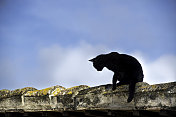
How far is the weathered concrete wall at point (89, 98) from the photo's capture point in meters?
4.03

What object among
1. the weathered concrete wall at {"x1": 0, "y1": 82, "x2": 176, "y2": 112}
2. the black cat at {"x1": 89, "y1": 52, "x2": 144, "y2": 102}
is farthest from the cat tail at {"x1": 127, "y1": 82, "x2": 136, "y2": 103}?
the black cat at {"x1": 89, "y1": 52, "x2": 144, "y2": 102}

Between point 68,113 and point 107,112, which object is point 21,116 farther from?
point 107,112

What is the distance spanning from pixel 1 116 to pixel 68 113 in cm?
180

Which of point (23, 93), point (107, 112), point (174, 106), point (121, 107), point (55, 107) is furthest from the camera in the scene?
point (23, 93)

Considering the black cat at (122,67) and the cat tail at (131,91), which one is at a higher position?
the black cat at (122,67)

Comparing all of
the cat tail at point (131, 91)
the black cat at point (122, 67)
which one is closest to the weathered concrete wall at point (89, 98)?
the cat tail at point (131, 91)

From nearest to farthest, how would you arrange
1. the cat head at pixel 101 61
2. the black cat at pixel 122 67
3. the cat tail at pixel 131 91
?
1. the cat tail at pixel 131 91
2. the black cat at pixel 122 67
3. the cat head at pixel 101 61

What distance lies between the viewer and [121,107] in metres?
4.44

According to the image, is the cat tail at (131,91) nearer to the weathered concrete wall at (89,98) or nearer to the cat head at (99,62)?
the weathered concrete wall at (89,98)

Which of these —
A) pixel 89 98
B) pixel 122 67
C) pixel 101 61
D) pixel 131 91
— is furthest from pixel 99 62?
pixel 131 91

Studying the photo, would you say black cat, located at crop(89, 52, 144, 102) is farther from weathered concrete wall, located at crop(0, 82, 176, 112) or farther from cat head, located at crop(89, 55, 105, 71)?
weathered concrete wall, located at crop(0, 82, 176, 112)

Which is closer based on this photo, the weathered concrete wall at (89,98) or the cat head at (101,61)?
the weathered concrete wall at (89,98)

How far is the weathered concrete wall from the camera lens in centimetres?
403

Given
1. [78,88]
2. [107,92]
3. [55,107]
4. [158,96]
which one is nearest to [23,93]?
[55,107]
